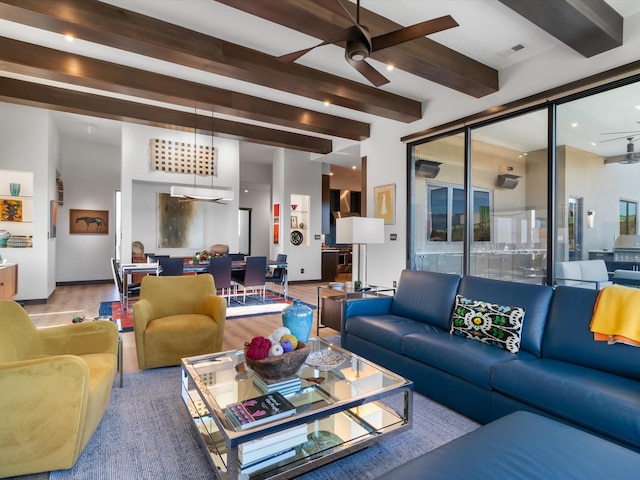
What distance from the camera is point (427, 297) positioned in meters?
3.40

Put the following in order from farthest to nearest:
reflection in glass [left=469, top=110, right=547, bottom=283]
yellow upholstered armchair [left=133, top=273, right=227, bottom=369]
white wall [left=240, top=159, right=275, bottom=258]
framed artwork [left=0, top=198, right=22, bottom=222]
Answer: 1. white wall [left=240, top=159, right=275, bottom=258]
2. framed artwork [left=0, top=198, right=22, bottom=222]
3. reflection in glass [left=469, top=110, right=547, bottom=283]
4. yellow upholstered armchair [left=133, top=273, right=227, bottom=369]

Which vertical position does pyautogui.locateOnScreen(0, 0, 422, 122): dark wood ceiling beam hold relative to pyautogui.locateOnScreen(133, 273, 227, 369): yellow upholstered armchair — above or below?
above

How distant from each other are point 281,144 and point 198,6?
4068mm

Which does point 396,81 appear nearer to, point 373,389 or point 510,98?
point 510,98

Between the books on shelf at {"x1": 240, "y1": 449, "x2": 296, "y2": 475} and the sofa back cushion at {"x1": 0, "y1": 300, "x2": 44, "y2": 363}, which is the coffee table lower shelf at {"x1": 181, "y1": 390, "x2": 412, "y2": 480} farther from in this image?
the sofa back cushion at {"x1": 0, "y1": 300, "x2": 44, "y2": 363}

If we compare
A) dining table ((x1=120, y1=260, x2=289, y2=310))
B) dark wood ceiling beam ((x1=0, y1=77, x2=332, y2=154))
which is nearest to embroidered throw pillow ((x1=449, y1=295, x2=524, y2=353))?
dining table ((x1=120, y1=260, x2=289, y2=310))

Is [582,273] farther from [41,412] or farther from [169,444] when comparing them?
[41,412]

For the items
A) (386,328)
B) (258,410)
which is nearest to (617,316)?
(386,328)

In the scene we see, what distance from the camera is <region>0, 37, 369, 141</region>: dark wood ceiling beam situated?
12.1 feet

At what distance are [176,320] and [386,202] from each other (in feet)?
12.6

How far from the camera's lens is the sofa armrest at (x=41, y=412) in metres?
1.66

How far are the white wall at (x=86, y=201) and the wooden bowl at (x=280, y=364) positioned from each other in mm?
8347

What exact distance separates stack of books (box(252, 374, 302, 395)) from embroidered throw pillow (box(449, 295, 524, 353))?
1469 mm

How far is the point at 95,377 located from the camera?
6.77 ft
